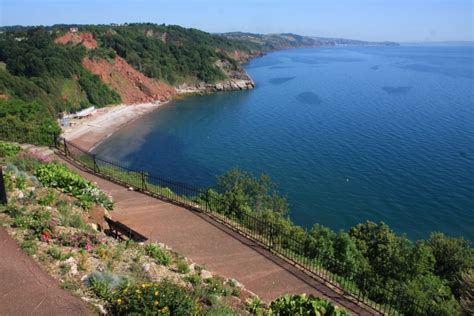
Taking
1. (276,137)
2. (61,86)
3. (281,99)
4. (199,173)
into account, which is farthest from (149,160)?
(281,99)

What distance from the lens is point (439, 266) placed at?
2064cm

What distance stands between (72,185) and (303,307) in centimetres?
1106

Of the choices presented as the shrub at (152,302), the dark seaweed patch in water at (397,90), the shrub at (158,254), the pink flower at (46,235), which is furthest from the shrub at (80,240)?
the dark seaweed patch in water at (397,90)

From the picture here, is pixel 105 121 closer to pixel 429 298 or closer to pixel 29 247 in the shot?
pixel 29 247

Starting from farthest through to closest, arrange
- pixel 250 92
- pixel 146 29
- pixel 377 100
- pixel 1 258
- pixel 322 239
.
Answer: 1. pixel 146 29
2. pixel 250 92
3. pixel 377 100
4. pixel 322 239
5. pixel 1 258

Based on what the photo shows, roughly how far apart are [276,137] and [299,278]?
150 feet

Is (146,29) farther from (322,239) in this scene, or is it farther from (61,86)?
(322,239)

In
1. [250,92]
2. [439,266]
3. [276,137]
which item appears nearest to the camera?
[439,266]

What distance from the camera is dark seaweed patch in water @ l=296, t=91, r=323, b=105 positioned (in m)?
84.2

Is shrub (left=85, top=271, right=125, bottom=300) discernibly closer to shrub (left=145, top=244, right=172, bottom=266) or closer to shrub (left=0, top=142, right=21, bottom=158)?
shrub (left=145, top=244, right=172, bottom=266)

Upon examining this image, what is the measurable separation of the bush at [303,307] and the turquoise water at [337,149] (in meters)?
25.2

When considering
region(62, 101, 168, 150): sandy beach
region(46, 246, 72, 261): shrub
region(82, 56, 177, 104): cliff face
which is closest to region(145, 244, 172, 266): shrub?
region(46, 246, 72, 261): shrub

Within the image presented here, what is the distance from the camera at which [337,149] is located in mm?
51375

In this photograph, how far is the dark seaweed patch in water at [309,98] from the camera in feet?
276
